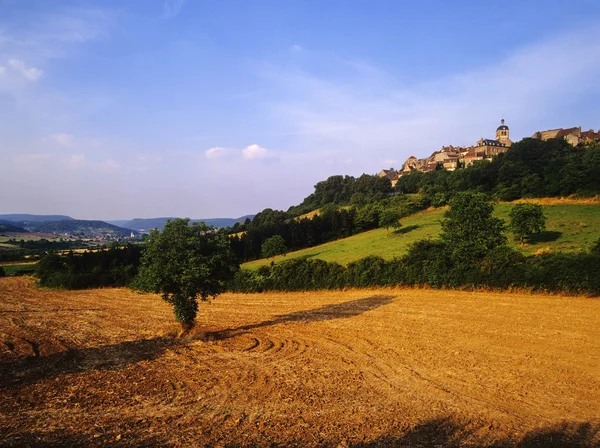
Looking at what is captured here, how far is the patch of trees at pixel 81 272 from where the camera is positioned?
41.1 m

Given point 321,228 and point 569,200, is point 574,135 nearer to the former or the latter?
point 569,200

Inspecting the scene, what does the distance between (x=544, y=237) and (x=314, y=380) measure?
42.6 metres

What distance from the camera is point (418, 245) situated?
95.5 ft

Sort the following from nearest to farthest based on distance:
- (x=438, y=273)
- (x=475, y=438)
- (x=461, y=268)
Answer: (x=475, y=438) → (x=461, y=268) → (x=438, y=273)

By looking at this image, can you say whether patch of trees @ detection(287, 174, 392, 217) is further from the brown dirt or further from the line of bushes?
the brown dirt

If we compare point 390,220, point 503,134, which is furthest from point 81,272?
point 503,134

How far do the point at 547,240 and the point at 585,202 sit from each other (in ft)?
65.2

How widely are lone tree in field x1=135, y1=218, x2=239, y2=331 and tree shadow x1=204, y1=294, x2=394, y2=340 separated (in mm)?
1815

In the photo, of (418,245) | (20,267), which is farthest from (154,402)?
(20,267)

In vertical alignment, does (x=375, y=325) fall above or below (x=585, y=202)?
below

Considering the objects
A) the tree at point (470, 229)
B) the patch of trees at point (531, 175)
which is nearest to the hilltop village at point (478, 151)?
the patch of trees at point (531, 175)

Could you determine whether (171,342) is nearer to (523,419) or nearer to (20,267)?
(523,419)

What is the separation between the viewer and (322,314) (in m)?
21.2

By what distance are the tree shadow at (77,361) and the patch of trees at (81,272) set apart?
2758 centimetres
